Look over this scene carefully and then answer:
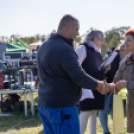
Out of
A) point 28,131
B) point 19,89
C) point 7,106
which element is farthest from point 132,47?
point 7,106

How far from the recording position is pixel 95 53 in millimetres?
3164

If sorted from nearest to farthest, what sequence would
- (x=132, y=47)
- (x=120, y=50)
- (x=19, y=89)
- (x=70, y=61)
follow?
(x=70, y=61)
(x=132, y=47)
(x=120, y=50)
(x=19, y=89)

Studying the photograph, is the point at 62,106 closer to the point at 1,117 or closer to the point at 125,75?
the point at 125,75

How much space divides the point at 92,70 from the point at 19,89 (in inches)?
129

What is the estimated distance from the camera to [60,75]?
2000 mm

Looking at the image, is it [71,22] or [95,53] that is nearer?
[71,22]

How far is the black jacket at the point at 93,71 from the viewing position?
309 cm

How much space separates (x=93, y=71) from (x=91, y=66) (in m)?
0.07

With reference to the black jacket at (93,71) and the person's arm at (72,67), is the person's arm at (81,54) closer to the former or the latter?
the black jacket at (93,71)

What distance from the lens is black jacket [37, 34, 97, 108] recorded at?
1958 millimetres

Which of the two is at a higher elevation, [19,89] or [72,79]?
[72,79]

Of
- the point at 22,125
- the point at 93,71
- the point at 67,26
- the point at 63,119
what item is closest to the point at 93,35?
the point at 93,71

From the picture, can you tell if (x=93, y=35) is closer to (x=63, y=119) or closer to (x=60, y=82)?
(x=60, y=82)

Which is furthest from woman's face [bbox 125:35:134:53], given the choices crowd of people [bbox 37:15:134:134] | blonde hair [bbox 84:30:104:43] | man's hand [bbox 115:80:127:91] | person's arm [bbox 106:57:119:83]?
person's arm [bbox 106:57:119:83]
